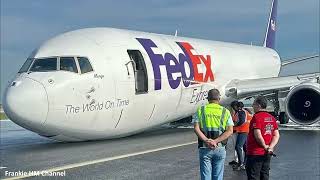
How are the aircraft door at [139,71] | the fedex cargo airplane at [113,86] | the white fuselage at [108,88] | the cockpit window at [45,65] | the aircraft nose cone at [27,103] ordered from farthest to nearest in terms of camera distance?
the aircraft door at [139,71], the cockpit window at [45,65], the fedex cargo airplane at [113,86], the white fuselage at [108,88], the aircraft nose cone at [27,103]

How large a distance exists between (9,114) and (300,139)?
9026 millimetres

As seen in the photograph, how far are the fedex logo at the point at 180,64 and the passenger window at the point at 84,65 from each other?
2582mm

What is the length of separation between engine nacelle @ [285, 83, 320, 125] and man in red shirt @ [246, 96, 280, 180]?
1209cm

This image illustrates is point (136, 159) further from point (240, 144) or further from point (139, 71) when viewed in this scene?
point (139, 71)

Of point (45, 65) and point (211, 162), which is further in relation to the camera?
point (45, 65)

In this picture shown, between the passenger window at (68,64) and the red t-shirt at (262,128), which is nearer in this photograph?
the red t-shirt at (262,128)

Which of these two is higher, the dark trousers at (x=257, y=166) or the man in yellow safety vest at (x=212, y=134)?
the man in yellow safety vest at (x=212, y=134)

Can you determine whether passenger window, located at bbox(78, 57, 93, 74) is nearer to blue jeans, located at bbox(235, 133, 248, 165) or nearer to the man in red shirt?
blue jeans, located at bbox(235, 133, 248, 165)

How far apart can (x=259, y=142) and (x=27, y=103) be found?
7.16 metres

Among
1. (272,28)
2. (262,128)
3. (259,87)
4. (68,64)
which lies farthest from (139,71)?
(272,28)

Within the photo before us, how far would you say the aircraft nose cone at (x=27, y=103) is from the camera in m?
12.0

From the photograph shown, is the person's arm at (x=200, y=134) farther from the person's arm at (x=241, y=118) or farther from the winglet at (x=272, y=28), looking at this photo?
the winglet at (x=272, y=28)

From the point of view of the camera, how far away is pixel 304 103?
19.4m

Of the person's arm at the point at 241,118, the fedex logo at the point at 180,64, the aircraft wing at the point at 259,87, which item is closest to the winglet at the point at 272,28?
the aircraft wing at the point at 259,87
